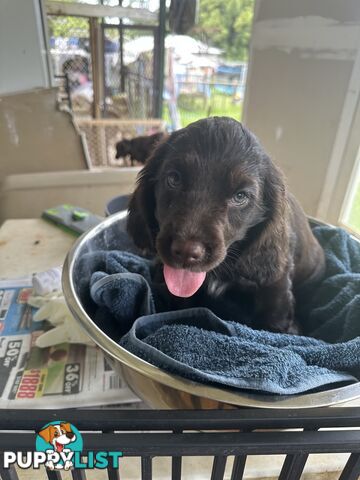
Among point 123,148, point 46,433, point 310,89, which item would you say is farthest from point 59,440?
point 123,148

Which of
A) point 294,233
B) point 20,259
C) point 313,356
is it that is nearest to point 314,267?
point 294,233

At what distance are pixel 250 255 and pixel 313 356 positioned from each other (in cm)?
24

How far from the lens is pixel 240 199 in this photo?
72 centimetres

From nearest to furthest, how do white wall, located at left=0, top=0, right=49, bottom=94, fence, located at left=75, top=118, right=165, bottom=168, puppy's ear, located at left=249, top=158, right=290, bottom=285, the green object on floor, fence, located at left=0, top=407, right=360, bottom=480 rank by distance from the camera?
fence, located at left=0, top=407, right=360, bottom=480 → puppy's ear, located at left=249, top=158, right=290, bottom=285 → the green object on floor → white wall, located at left=0, top=0, right=49, bottom=94 → fence, located at left=75, top=118, right=165, bottom=168

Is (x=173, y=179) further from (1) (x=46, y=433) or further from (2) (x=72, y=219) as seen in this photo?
(2) (x=72, y=219)

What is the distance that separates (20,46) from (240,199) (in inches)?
63.6

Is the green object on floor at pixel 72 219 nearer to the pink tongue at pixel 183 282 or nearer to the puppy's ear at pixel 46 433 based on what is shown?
the pink tongue at pixel 183 282

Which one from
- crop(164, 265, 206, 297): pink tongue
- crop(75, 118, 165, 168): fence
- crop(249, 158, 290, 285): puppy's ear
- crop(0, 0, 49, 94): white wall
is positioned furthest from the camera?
crop(75, 118, 165, 168): fence

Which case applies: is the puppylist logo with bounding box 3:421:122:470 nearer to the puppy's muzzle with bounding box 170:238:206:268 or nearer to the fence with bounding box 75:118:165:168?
the puppy's muzzle with bounding box 170:238:206:268

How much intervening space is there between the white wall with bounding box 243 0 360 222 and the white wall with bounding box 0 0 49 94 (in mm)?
1035

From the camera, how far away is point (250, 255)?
818 millimetres

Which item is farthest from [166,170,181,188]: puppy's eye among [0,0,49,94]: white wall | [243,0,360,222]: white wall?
[0,0,49,94]: white wall

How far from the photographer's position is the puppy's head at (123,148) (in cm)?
226

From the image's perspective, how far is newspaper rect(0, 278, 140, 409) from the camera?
759mm
